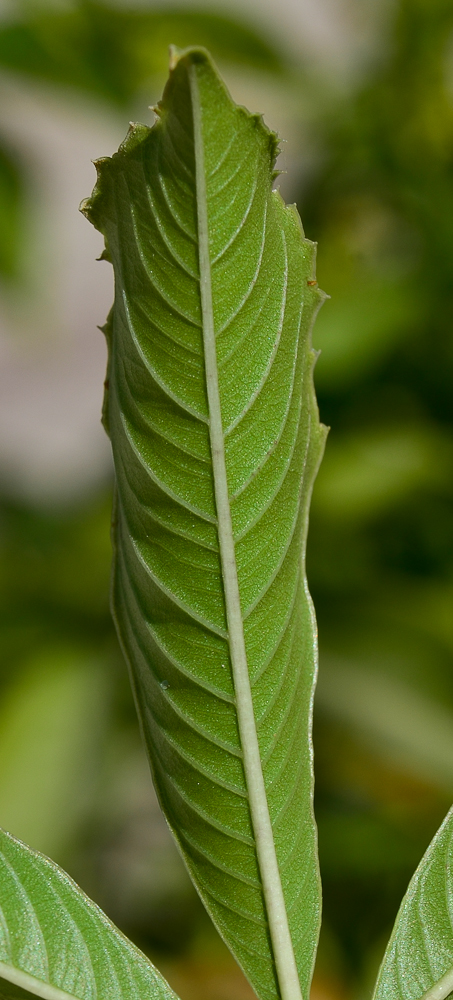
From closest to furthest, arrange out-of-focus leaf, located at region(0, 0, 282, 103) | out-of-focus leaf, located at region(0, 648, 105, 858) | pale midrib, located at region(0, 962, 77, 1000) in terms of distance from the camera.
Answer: pale midrib, located at region(0, 962, 77, 1000), out-of-focus leaf, located at region(0, 648, 105, 858), out-of-focus leaf, located at region(0, 0, 282, 103)

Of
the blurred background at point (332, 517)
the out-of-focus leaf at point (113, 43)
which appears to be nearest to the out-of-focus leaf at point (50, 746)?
the blurred background at point (332, 517)

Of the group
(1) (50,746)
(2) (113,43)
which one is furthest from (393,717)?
(2) (113,43)

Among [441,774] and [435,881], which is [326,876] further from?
[435,881]

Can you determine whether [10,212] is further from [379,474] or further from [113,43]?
[379,474]

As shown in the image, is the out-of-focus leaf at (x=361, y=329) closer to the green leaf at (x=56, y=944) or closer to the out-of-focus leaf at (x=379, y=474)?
the out-of-focus leaf at (x=379, y=474)

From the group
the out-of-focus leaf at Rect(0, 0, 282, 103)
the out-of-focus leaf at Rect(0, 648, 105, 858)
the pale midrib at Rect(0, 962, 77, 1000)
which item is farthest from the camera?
the out-of-focus leaf at Rect(0, 0, 282, 103)

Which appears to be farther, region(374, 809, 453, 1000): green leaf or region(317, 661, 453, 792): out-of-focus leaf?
region(317, 661, 453, 792): out-of-focus leaf

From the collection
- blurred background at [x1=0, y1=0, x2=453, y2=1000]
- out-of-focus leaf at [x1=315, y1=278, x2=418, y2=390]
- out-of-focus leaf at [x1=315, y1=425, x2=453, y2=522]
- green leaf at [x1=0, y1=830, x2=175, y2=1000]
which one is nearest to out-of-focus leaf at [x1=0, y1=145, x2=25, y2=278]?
blurred background at [x1=0, y1=0, x2=453, y2=1000]

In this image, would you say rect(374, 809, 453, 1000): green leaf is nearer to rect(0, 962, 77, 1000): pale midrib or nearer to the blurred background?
rect(0, 962, 77, 1000): pale midrib
